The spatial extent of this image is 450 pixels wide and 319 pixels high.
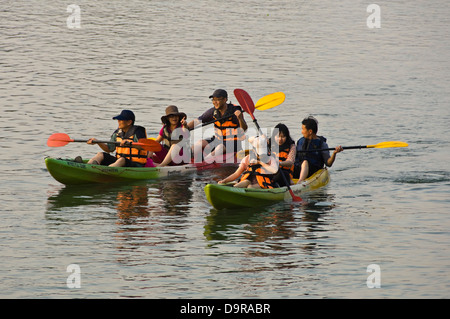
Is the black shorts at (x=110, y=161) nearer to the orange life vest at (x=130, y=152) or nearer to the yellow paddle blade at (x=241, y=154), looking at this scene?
the orange life vest at (x=130, y=152)

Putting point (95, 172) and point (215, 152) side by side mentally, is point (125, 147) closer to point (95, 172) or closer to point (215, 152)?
point (95, 172)

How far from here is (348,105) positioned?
25750 millimetres

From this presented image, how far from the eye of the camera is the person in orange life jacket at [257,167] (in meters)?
13.7

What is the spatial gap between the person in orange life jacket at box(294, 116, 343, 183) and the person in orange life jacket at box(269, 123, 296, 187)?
2.37ft

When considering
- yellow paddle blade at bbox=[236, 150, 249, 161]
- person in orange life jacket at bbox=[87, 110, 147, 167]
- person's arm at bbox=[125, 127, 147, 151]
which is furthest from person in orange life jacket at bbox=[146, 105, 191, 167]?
yellow paddle blade at bbox=[236, 150, 249, 161]

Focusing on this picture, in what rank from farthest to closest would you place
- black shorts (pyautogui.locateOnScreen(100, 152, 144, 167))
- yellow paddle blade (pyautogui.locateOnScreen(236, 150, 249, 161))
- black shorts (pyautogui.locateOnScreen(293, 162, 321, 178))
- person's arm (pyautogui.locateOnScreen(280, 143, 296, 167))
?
yellow paddle blade (pyautogui.locateOnScreen(236, 150, 249, 161))
black shorts (pyautogui.locateOnScreen(100, 152, 144, 167))
black shorts (pyautogui.locateOnScreen(293, 162, 321, 178))
person's arm (pyautogui.locateOnScreen(280, 143, 296, 167))

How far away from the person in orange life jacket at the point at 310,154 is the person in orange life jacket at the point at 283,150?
723 mm

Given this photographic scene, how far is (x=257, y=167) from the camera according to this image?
1406 cm

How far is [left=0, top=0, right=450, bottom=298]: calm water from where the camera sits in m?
11.1

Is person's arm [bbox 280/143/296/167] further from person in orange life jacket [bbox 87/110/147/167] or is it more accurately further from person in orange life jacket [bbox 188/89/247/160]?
person in orange life jacket [bbox 87/110/147/167]

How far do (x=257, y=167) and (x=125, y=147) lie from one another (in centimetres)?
328

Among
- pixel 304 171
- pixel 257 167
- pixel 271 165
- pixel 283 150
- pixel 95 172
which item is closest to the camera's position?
pixel 271 165

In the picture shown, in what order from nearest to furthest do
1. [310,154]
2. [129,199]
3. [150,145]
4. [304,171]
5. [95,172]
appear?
[129,199]
[304,171]
[310,154]
[150,145]
[95,172]

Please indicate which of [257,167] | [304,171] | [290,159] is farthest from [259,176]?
[304,171]
